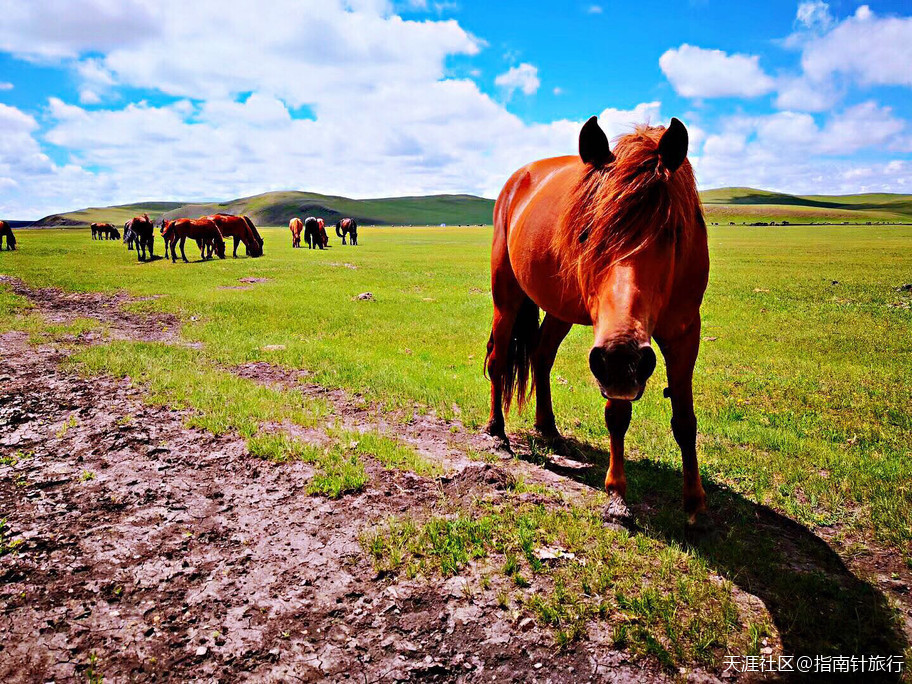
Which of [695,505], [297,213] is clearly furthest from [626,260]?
[297,213]

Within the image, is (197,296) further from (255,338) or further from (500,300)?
(500,300)

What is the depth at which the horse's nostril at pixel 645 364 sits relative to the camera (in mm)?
2664

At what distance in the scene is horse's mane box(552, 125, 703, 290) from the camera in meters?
3.06

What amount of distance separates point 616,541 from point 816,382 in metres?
5.52

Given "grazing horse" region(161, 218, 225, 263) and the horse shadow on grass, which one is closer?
the horse shadow on grass

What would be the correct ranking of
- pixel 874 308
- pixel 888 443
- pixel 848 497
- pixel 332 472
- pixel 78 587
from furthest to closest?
pixel 874 308 < pixel 888 443 < pixel 332 472 < pixel 848 497 < pixel 78 587

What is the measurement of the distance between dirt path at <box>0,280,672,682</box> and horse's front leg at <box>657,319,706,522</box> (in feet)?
4.20

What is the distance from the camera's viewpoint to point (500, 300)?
5559mm

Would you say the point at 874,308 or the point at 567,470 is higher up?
the point at 874,308

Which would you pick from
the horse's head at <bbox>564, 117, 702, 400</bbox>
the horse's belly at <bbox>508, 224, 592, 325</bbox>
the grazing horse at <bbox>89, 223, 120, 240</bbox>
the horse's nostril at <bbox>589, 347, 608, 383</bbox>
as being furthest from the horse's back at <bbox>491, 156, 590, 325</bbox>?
the grazing horse at <bbox>89, 223, 120, 240</bbox>

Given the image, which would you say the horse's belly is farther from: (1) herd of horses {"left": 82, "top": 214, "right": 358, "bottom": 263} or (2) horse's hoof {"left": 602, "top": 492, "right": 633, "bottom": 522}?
(1) herd of horses {"left": 82, "top": 214, "right": 358, "bottom": 263}

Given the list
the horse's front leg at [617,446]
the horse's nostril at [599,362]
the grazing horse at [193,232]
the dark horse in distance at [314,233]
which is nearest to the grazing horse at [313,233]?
the dark horse in distance at [314,233]

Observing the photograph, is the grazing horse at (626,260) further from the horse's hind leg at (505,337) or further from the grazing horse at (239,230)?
the grazing horse at (239,230)

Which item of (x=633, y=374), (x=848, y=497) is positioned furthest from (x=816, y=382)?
(x=633, y=374)
